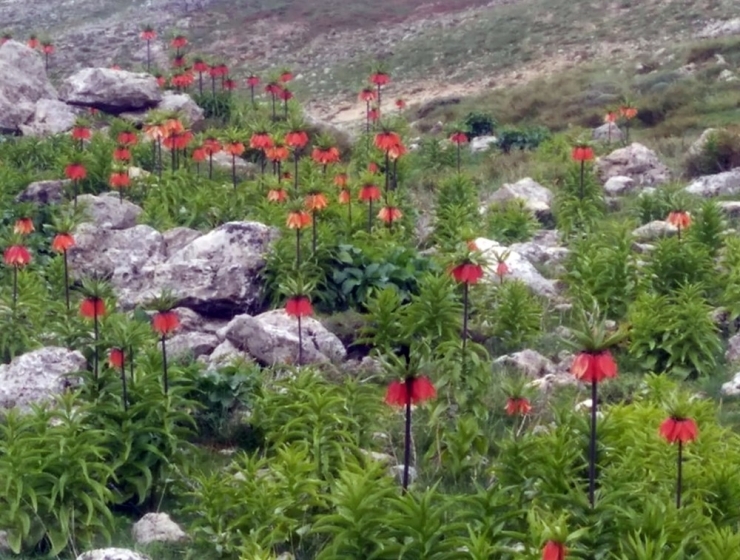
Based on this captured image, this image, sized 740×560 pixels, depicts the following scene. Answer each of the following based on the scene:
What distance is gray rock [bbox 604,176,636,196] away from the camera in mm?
18188

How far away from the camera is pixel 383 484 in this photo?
266 inches

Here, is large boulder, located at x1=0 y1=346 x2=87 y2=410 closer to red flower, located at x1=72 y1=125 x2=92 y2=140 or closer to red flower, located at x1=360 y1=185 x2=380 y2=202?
red flower, located at x1=360 y1=185 x2=380 y2=202

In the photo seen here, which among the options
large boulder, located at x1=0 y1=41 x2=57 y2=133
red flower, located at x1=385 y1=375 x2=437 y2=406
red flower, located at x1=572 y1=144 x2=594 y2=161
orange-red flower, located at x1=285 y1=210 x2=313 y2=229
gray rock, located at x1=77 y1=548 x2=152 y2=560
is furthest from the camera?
large boulder, located at x1=0 y1=41 x2=57 y2=133

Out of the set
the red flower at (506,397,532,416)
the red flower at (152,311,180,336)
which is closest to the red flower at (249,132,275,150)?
the red flower at (152,311,180,336)

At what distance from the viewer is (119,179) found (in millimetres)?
14891

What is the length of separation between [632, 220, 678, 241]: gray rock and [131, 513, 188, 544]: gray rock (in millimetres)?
8177

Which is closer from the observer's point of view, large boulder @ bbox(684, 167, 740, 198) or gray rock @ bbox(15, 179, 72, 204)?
gray rock @ bbox(15, 179, 72, 204)

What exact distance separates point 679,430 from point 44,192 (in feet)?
35.9

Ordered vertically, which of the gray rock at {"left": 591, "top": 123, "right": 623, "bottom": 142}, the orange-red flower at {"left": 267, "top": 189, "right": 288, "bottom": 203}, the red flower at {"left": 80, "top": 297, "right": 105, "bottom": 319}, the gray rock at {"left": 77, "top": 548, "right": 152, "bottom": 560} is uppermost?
the red flower at {"left": 80, "top": 297, "right": 105, "bottom": 319}

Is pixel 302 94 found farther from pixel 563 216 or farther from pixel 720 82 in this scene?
pixel 563 216

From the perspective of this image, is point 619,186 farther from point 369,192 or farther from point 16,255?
point 16,255

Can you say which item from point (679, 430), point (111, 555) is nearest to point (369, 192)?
point (679, 430)

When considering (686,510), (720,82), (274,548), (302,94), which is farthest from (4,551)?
(302,94)

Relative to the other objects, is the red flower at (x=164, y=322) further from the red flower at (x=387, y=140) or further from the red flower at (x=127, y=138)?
the red flower at (x=127, y=138)
